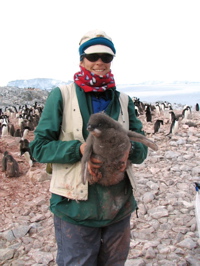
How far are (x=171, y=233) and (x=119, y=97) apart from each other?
288cm

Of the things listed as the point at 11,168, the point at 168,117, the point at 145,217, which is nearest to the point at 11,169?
the point at 11,168

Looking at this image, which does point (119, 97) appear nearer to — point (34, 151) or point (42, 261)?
point (34, 151)

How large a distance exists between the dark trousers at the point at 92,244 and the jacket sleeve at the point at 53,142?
568 millimetres

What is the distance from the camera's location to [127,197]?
7.82 feet

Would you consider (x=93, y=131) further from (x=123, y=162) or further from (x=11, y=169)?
(x=11, y=169)

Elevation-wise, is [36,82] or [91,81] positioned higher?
[36,82]

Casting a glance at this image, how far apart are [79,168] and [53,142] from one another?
0.32m

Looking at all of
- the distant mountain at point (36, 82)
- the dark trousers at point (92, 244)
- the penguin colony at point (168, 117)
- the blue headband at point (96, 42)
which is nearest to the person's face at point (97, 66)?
the blue headband at point (96, 42)

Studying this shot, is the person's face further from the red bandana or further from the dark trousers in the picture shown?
the dark trousers

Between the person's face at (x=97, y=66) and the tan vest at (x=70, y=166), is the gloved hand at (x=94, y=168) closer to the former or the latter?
the tan vest at (x=70, y=166)

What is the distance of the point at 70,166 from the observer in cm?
226

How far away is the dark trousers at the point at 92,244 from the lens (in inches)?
86.4

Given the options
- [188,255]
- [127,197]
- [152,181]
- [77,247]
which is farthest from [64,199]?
[152,181]

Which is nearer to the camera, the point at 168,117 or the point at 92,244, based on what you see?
the point at 92,244
